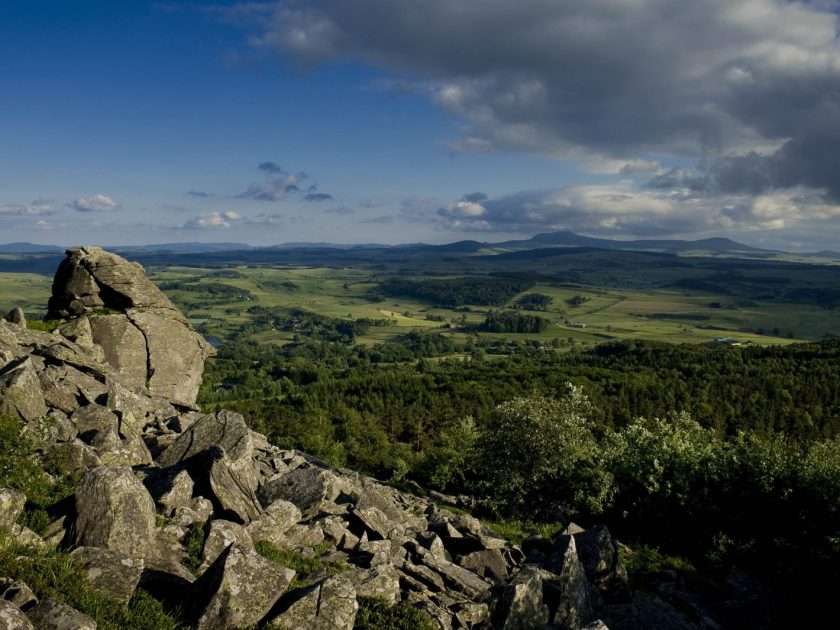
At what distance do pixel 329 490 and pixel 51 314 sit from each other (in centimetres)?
3981

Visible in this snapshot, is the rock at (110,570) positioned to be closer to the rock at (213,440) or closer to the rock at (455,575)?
the rock at (213,440)

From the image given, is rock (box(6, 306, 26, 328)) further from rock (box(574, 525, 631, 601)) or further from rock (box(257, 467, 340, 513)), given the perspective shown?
rock (box(574, 525, 631, 601))

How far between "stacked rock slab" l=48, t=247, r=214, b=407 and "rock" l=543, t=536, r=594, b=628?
36.0 meters

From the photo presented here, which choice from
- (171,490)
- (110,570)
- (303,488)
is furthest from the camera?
(303,488)

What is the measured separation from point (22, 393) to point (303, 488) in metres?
13.5

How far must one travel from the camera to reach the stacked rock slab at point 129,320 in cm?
4672

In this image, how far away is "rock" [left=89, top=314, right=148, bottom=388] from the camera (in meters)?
45.9

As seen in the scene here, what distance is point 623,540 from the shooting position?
3800 centimetres

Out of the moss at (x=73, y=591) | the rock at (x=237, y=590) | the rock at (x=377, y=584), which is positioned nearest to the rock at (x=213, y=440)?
the rock at (x=377, y=584)

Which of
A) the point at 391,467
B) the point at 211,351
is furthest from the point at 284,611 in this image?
the point at 391,467

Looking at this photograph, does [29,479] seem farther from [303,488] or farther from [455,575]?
[455,575]

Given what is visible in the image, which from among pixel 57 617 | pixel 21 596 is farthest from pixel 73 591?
pixel 57 617

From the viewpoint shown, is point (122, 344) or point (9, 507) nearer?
point (9, 507)

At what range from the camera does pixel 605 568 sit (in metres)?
23.3
